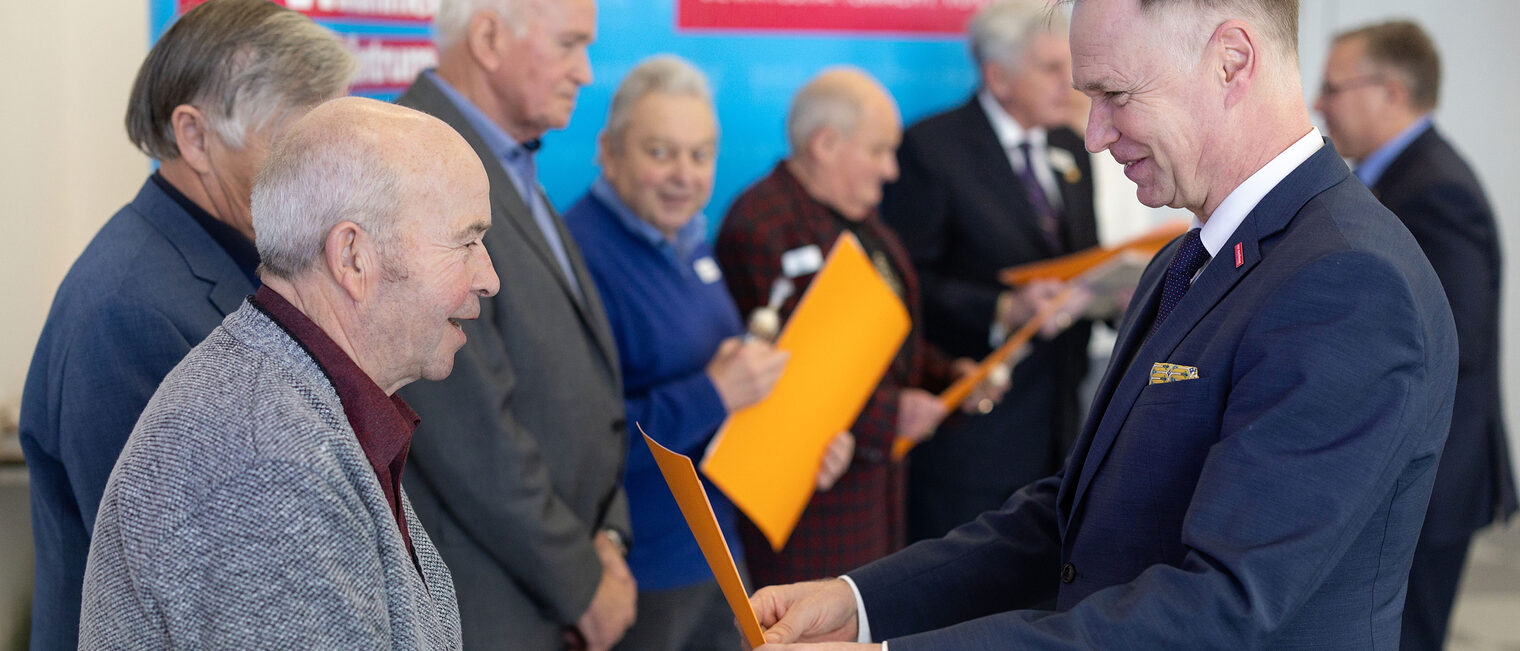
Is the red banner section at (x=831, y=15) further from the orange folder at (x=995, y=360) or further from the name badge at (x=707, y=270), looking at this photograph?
the orange folder at (x=995, y=360)

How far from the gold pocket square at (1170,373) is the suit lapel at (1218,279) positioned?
0.5 inches

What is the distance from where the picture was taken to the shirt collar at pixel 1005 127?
4023mm

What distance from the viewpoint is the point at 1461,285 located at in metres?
3.50

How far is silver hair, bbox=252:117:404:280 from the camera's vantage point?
52.7 inches

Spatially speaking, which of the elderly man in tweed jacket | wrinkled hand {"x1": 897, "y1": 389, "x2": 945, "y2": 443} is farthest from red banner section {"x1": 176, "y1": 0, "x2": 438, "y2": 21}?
the elderly man in tweed jacket

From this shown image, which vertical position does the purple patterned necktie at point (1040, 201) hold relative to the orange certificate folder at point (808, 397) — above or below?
above

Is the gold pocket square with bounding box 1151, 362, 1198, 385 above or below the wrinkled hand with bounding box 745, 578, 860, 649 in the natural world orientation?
above

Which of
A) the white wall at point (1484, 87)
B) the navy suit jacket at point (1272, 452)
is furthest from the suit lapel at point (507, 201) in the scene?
the white wall at point (1484, 87)

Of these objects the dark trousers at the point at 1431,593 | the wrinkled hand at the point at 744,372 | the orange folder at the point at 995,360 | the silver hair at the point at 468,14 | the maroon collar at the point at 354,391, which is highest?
the silver hair at the point at 468,14

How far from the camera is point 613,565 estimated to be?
2.47 meters

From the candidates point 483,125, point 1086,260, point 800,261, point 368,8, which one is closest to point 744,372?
point 800,261

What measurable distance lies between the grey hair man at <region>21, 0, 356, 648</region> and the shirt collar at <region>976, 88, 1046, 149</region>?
2570 mm

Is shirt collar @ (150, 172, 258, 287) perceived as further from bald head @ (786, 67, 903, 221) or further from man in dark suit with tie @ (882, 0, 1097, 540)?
man in dark suit with tie @ (882, 0, 1097, 540)

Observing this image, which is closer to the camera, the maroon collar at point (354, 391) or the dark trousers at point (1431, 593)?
the maroon collar at point (354, 391)
